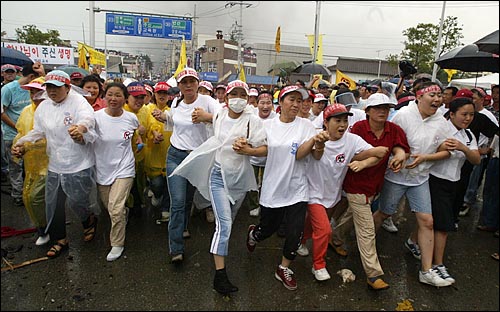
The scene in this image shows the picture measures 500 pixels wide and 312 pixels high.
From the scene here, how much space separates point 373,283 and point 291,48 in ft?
153

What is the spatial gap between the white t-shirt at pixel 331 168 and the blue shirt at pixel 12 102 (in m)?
4.43

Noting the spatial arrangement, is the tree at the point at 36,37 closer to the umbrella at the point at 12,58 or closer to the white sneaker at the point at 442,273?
the umbrella at the point at 12,58

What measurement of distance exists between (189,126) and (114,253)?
5.04 ft

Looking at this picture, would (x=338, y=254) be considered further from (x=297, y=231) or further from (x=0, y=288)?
(x=0, y=288)

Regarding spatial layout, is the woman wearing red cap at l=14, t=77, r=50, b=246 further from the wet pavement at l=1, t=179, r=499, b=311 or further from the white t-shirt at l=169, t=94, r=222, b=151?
the white t-shirt at l=169, t=94, r=222, b=151

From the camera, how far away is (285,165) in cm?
312

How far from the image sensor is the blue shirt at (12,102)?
5.00 m

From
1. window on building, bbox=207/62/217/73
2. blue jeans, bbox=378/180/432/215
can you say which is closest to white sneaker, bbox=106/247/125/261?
blue jeans, bbox=378/180/432/215

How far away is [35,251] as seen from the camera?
3.64 m

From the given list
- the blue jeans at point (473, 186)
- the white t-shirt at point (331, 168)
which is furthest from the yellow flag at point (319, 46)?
the white t-shirt at point (331, 168)

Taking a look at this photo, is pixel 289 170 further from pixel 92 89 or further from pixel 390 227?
pixel 92 89

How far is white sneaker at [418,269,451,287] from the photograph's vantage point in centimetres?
312

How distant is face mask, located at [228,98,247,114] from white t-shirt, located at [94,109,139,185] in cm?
131

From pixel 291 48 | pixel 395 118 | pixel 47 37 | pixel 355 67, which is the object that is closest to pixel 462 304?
pixel 395 118
